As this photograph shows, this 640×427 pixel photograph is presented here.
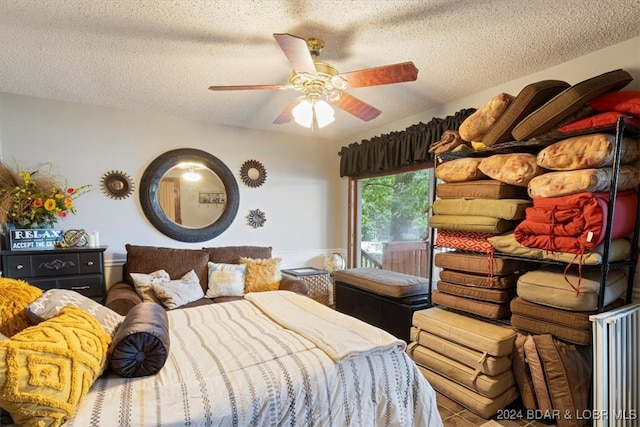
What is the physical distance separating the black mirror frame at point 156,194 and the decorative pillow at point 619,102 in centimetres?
332

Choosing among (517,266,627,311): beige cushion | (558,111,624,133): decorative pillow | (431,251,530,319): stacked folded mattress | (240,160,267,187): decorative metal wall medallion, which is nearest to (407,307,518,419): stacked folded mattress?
(431,251,530,319): stacked folded mattress

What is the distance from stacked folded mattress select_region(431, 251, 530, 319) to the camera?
2199 millimetres

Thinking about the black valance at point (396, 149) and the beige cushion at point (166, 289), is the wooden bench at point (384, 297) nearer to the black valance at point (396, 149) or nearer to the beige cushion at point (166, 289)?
the black valance at point (396, 149)

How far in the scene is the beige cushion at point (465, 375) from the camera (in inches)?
78.0

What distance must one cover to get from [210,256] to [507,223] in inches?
113

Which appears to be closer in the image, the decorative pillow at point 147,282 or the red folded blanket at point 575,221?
the red folded blanket at point 575,221

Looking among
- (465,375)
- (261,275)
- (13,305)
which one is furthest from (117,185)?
(465,375)

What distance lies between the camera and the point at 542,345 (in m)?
1.88

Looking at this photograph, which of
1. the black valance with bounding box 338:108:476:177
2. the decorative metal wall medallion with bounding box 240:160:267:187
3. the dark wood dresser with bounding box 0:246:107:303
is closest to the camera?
the dark wood dresser with bounding box 0:246:107:303

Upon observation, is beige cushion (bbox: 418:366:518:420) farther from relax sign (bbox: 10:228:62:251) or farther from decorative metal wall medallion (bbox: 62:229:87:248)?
relax sign (bbox: 10:228:62:251)

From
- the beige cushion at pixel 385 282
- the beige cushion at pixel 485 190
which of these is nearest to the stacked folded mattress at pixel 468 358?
the beige cushion at pixel 385 282

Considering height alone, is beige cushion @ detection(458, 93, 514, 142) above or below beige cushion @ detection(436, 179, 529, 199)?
above

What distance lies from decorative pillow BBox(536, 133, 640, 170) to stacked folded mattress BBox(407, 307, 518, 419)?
1095 mm

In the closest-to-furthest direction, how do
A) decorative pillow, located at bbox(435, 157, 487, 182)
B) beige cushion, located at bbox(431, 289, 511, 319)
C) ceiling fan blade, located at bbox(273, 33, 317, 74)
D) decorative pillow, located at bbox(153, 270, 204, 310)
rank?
ceiling fan blade, located at bbox(273, 33, 317, 74) → beige cushion, located at bbox(431, 289, 511, 319) → decorative pillow, located at bbox(435, 157, 487, 182) → decorative pillow, located at bbox(153, 270, 204, 310)
